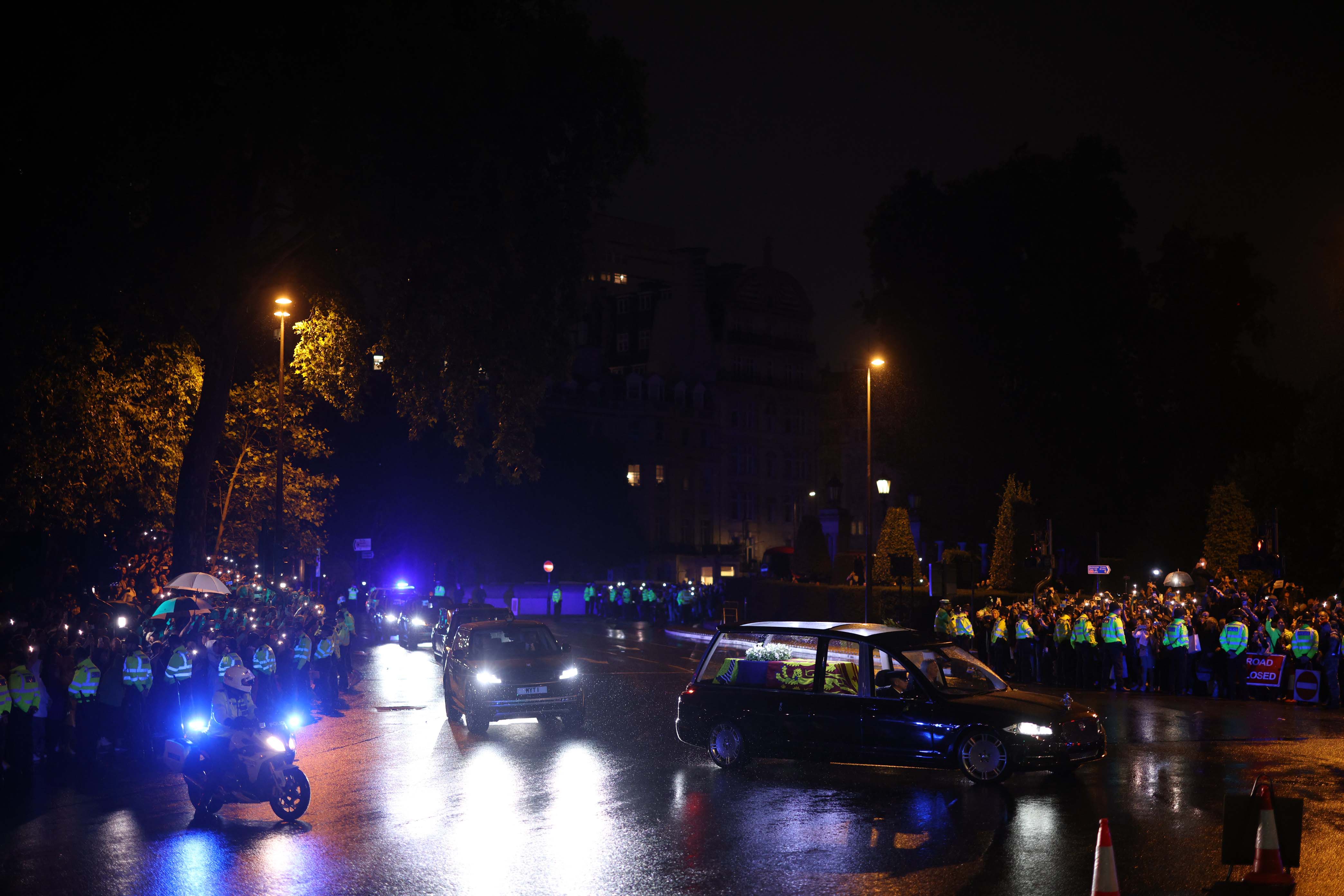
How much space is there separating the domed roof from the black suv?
77.7 m

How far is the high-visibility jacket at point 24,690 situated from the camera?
48.5 feet

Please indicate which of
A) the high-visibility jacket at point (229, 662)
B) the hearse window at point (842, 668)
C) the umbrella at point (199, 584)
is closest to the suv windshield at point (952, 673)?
the hearse window at point (842, 668)

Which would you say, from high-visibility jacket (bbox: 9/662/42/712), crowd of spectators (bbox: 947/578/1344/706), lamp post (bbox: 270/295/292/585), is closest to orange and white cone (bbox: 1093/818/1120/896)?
high-visibility jacket (bbox: 9/662/42/712)

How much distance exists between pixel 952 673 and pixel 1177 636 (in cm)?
1127

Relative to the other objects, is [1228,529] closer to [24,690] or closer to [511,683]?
[511,683]

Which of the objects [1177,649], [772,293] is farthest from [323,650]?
[772,293]

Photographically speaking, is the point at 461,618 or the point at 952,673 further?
the point at 461,618

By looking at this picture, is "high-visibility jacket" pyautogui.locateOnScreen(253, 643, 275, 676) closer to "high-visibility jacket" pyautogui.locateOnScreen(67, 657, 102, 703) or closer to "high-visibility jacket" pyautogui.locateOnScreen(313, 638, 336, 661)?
"high-visibility jacket" pyautogui.locateOnScreen(67, 657, 102, 703)

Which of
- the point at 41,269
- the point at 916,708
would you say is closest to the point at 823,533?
the point at 41,269

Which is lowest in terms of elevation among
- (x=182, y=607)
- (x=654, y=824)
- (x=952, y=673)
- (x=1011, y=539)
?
(x=654, y=824)

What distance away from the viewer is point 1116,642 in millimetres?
24203

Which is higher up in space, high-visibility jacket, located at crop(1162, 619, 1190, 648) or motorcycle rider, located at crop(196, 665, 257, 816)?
high-visibility jacket, located at crop(1162, 619, 1190, 648)

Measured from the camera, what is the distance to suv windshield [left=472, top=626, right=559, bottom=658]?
18812mm

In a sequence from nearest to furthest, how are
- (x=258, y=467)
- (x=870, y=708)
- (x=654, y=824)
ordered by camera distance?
(x=654, y=824), (x=870, y=708), (x=258, y=467)
